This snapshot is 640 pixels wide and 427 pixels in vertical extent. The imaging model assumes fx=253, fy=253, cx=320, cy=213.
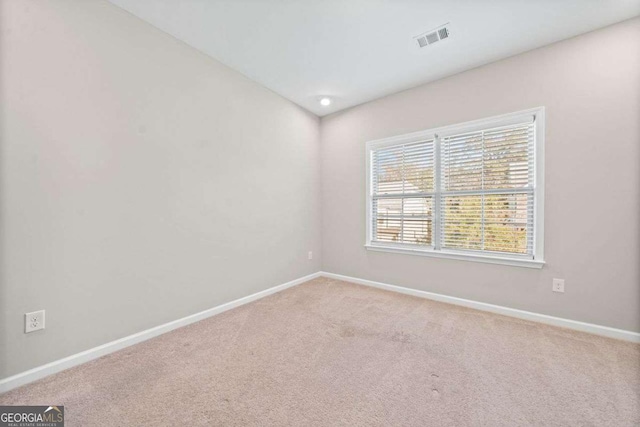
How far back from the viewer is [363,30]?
2172 mm

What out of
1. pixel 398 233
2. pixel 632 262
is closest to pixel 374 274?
pixel 398 233

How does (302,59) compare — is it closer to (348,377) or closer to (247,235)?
(247,235)

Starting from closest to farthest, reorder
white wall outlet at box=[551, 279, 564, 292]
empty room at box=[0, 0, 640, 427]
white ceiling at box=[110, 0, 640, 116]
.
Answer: empty room at box=[0, 0, 640, 427] → white ceiling at box=[110, 0, 640, 116] → white wall outlet at box=[551, 279, 564, 292]

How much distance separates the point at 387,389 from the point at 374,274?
2.01 metres

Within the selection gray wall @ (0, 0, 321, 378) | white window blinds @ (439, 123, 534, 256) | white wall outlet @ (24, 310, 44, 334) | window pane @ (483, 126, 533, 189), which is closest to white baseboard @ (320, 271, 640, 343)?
white window blinds @ (439, 123, 534, 256)

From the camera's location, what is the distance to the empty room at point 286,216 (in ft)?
4.91

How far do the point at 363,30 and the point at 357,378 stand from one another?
2.68 meters

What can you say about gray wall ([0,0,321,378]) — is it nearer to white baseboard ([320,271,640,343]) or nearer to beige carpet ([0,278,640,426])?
beige carpet ([0,278,640,426])

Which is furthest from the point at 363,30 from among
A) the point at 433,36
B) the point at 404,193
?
the point at 404,193

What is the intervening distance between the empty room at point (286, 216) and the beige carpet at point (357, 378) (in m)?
0.02

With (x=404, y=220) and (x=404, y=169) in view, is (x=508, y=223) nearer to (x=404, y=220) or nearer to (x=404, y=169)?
(x=404, y=220)

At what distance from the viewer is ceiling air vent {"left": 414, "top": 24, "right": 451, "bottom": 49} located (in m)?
2.16

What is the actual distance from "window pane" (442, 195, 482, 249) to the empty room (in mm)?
24

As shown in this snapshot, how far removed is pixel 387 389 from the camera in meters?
1.52
